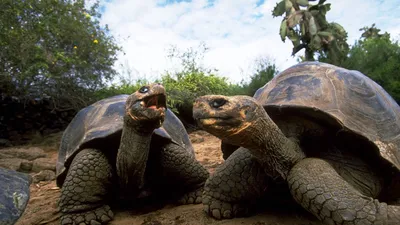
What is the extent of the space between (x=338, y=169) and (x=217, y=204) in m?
0.84

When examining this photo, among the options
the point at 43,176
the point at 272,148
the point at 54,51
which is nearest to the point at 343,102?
the point at 272,148

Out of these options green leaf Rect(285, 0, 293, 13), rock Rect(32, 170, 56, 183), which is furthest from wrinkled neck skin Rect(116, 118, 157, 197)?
green leaf Rect(285, 0, 293, 13)

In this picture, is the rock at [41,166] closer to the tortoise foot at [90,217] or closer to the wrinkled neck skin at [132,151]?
the tortoise foot at [90,217]

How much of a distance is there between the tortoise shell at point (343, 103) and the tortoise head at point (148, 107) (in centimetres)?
70

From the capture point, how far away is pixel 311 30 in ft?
46.5

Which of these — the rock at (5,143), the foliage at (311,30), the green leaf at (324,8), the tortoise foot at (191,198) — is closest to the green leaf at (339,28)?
the foliage at (311,30)

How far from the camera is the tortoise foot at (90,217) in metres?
2.37

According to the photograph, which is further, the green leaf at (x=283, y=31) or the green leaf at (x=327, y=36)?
the green leaf at (x=283, y=31)

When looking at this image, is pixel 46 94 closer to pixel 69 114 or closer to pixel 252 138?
pixel 69 114

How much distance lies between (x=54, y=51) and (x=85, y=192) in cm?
623

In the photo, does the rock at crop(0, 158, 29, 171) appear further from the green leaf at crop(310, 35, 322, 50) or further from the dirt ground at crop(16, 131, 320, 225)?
the green leaf at crop(310, 35, 322, 50)

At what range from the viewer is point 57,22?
297 inches

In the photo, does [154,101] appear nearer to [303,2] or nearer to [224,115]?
[224,115]

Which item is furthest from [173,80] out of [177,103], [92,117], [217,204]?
[217,204]
